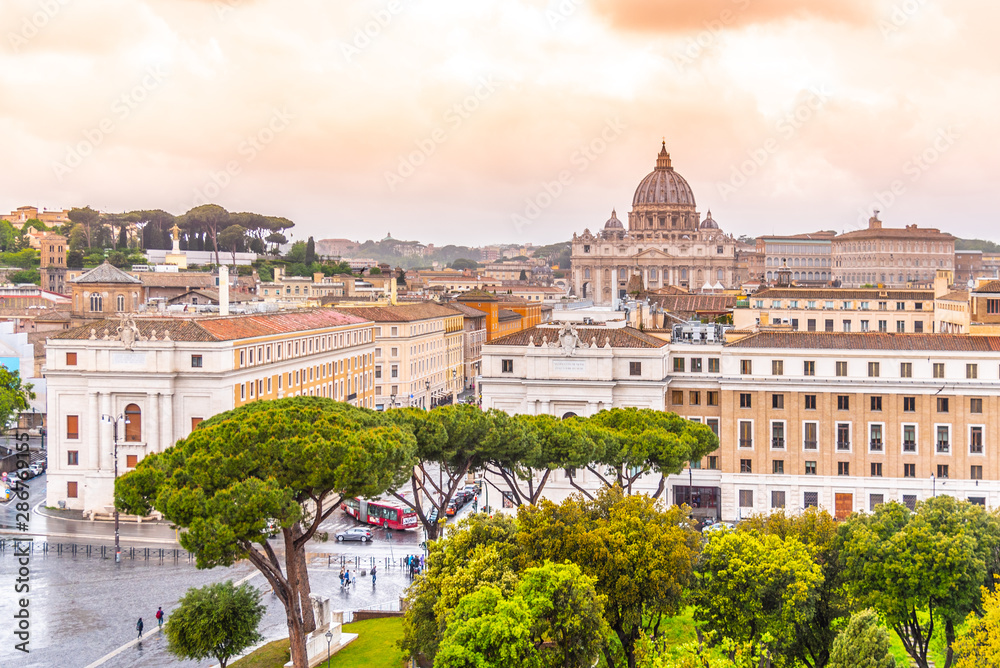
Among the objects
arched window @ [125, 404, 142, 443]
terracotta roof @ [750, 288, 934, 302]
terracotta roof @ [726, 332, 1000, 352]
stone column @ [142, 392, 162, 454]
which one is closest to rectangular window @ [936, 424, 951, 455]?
terracotta roof @ [726, 332, 1000, 352]

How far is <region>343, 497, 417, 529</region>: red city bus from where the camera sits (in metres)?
57.2

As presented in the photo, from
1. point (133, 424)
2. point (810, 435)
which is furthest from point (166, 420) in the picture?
point (810, 435)

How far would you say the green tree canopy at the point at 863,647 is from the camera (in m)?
27.5

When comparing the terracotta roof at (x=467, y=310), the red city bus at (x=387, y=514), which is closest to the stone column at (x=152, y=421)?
the red city bus at (x=387, y=514)

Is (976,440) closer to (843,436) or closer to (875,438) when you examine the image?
(875,438)

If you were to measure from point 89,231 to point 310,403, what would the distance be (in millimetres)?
154735

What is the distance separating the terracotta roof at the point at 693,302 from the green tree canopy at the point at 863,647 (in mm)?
72393

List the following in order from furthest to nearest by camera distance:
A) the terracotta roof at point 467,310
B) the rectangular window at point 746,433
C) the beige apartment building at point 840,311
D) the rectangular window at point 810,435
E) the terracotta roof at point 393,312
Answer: the terracotta roof at point 467,310 < the terracotta roof at point 393,312 < the beige apartment building at point 840,311 < the rectangular window at point 746,433 < the rectangular window at point 810,435

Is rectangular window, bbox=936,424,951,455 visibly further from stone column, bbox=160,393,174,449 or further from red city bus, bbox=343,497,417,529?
stone column, bbox=160,393,174,449

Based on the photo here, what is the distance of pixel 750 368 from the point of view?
5644cm

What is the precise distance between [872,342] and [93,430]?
1529 inches

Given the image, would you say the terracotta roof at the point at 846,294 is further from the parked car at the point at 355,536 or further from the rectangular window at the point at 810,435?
the parked car at the point at 355,536

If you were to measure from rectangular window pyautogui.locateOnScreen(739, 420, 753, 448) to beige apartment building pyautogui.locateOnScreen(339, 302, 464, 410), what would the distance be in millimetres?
38256

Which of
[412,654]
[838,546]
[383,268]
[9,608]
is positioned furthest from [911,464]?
[383,268]
